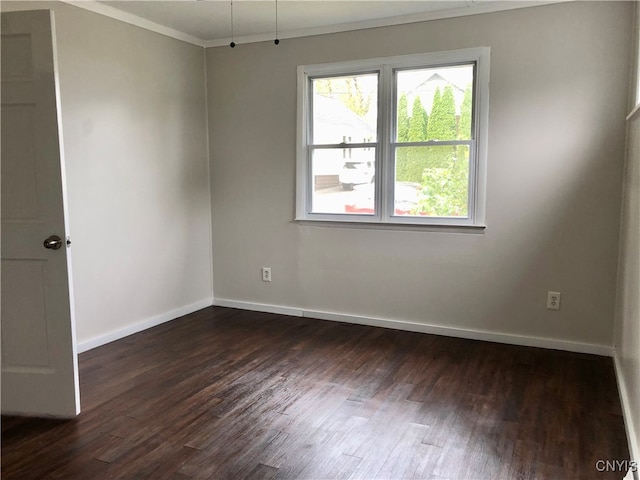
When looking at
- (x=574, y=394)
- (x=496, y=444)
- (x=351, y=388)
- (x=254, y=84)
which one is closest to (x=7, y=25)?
(x=254, y=84)

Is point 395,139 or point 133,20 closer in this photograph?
point 133,20

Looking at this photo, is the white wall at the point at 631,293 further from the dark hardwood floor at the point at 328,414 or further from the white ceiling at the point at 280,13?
the white ceiling at the point at 280,13

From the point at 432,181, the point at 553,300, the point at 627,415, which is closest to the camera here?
the point at 627,415

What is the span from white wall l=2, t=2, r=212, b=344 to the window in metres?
1.05

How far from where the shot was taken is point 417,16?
12.1 feet

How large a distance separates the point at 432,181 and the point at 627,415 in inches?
80.1

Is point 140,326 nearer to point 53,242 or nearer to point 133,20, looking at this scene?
point 53,242

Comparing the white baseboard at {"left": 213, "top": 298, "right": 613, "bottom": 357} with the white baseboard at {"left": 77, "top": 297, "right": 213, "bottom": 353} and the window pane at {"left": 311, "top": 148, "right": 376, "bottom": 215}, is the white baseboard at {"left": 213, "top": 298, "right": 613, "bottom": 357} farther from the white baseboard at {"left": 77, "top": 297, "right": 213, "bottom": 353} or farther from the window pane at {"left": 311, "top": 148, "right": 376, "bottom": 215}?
the window pane at {"left": 311, "top": 148, "right": 376, "bottom": 215}

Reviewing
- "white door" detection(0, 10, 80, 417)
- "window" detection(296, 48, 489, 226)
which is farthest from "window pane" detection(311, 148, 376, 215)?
"white door" detection(0, 10, 80, 417)

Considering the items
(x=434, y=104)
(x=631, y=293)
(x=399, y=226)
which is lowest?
(x=631, y=293)

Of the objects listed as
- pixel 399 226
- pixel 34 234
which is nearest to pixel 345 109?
pixel 399 226

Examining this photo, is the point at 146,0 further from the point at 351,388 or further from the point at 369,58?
the point at 351,388

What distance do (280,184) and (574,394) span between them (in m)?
2.76

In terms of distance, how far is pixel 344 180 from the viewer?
13.6 ft
